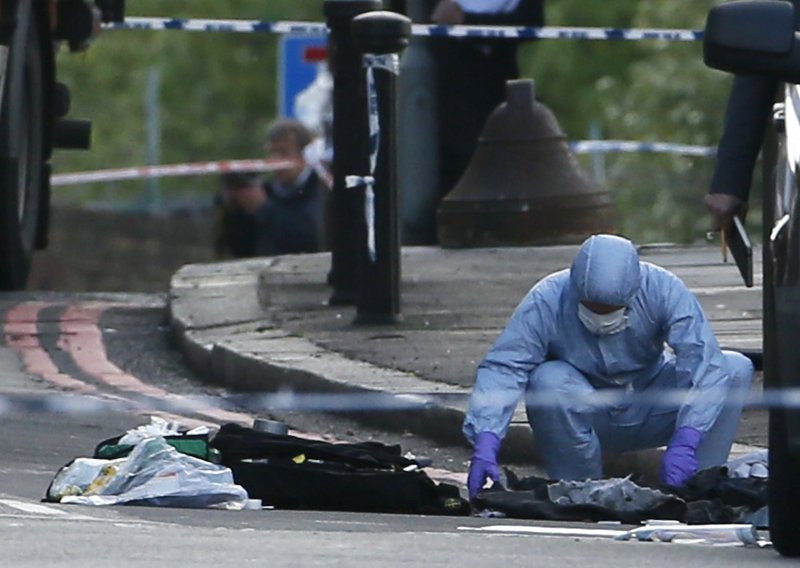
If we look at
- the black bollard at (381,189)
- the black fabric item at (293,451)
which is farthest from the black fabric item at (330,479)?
the black bollard at (381,189)

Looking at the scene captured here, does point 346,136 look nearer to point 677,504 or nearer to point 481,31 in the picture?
point 481,31

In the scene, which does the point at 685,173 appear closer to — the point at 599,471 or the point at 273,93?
the point at 273,93

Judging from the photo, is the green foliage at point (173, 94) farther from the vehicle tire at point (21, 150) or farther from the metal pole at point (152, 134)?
the vehicle tire at point (21, 150)

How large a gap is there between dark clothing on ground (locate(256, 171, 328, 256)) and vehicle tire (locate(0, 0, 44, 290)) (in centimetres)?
578

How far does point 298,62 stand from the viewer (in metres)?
21.0

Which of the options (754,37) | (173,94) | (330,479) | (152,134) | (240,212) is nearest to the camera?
(754,37)

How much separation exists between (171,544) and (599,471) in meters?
1.96

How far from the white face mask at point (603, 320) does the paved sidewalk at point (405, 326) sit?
55cm

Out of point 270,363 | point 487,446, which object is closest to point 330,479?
point 487,446

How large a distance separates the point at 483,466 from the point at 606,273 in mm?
611

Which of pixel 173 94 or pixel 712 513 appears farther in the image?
pixel 173 94

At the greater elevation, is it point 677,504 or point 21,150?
point 21,150

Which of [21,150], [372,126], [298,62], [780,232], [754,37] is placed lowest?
[298,62]

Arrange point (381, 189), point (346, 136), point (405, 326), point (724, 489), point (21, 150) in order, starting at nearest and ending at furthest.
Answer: point (724, 489)
point (381, 189)
point (405, 326)
point (346, 136)
point (21, 150)
